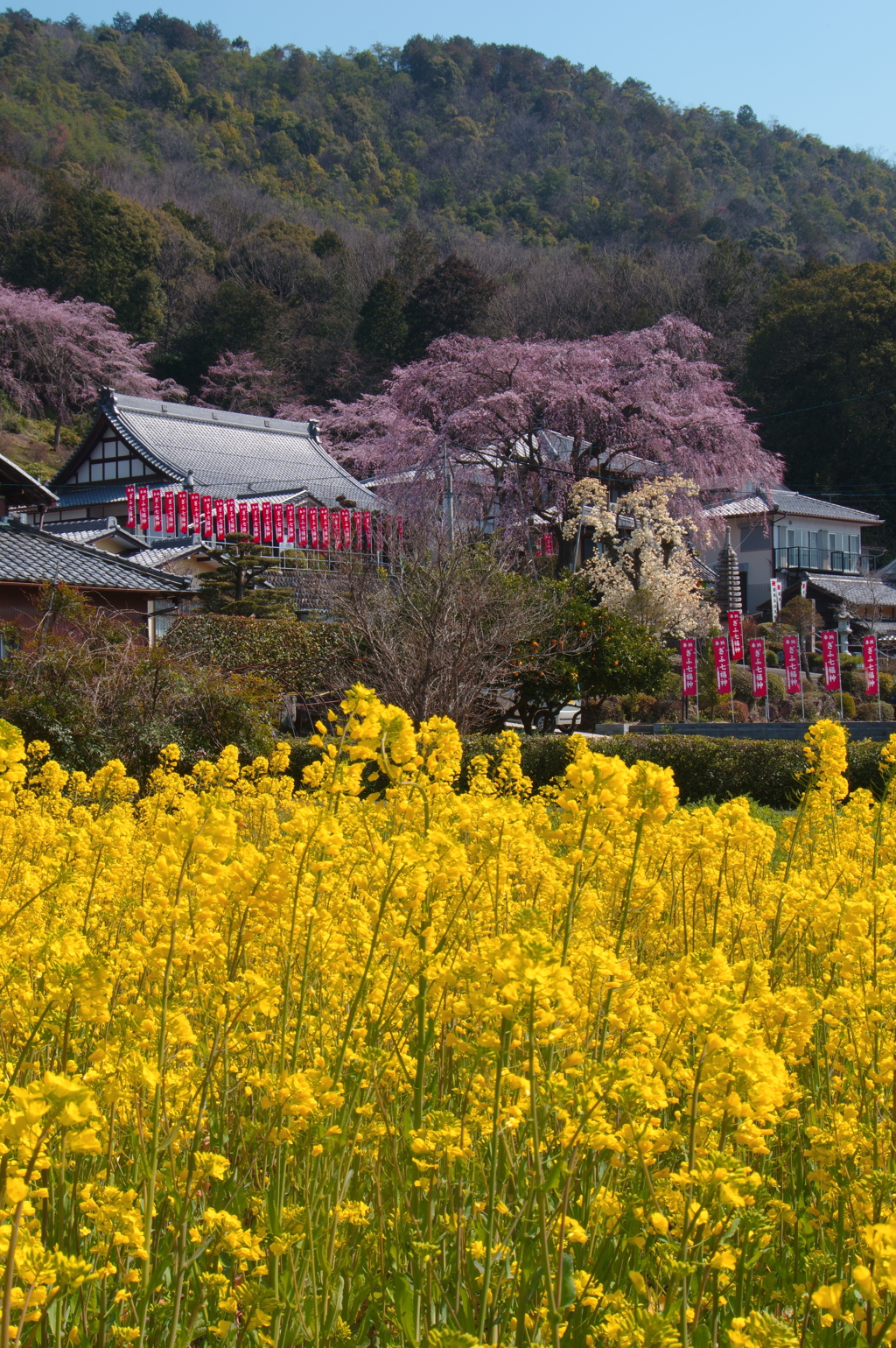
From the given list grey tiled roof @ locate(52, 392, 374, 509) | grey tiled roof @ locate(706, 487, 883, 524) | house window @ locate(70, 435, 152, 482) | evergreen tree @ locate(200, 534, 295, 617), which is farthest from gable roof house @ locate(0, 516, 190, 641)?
grey tiled roof @ locate(706, 487, 883, 524)

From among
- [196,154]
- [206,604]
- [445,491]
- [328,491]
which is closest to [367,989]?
[206,604]

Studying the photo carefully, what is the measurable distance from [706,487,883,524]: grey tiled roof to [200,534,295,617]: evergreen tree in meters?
26.5

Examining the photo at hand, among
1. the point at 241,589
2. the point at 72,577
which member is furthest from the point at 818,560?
the point at 72,577

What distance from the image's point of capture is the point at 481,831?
344 cm

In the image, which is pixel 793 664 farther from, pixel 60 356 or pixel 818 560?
pixel 60 356

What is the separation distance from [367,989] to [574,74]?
11999cm

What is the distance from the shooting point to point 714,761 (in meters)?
12.4

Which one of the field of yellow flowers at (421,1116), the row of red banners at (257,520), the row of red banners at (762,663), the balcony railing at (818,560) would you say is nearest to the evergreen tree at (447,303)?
the balcony railing at (818,560)

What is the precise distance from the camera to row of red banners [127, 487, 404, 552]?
28.7m

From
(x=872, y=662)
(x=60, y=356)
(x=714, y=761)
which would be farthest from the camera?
(x=60, y=356)

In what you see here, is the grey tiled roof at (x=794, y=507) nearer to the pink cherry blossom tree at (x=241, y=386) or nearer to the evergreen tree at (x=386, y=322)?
the evergreen tree at (x=386, y=322)

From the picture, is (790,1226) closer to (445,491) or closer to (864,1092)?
(864,1092)

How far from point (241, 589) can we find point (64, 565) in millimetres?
4218

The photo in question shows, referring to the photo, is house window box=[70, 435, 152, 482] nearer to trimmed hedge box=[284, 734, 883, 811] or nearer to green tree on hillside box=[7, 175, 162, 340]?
green tree on hillside box=[7, 175, 162, 340]
